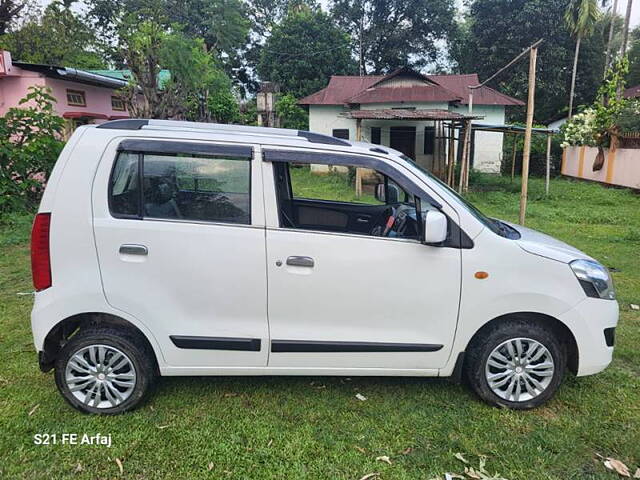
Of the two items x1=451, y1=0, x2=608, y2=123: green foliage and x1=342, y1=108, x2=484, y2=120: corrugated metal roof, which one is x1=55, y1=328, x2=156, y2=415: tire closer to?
x1=342, y1=108, x2=484, y2=120: corrugated metal roof

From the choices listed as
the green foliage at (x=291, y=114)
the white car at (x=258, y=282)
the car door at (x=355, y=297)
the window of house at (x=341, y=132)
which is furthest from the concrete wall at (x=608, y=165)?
the car door at (x=355, y=297)

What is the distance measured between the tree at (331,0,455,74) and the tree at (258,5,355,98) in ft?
12.8

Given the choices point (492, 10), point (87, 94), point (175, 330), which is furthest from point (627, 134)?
point (87, 94)

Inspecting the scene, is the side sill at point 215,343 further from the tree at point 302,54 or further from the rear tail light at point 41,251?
the tree at point 302,54

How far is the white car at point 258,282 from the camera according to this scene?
2787mm

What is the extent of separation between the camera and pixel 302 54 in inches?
1083

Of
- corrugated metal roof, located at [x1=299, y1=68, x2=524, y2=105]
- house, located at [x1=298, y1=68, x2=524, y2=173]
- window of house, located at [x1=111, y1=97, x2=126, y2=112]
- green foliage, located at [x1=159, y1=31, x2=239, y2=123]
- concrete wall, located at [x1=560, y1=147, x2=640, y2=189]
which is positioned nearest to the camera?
green foliage, located at [x1=159, y1=31, x2=239, y2=123]

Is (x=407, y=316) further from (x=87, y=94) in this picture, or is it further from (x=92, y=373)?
(x=87, y=94)

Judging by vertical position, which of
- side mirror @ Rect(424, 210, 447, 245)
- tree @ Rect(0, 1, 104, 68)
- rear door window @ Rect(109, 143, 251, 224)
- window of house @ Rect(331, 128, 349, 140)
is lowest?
side mirror @ Rect(424, 210, 447, 245)

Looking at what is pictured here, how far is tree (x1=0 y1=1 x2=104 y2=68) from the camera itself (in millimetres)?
20969

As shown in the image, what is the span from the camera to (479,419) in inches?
117

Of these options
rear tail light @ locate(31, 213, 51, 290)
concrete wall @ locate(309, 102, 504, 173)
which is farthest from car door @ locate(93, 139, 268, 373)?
concrete wall @ locate(309, 102, 504, 173)

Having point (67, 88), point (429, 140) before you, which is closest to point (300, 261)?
point (429, 140)

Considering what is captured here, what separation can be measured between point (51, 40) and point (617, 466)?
26.3m
